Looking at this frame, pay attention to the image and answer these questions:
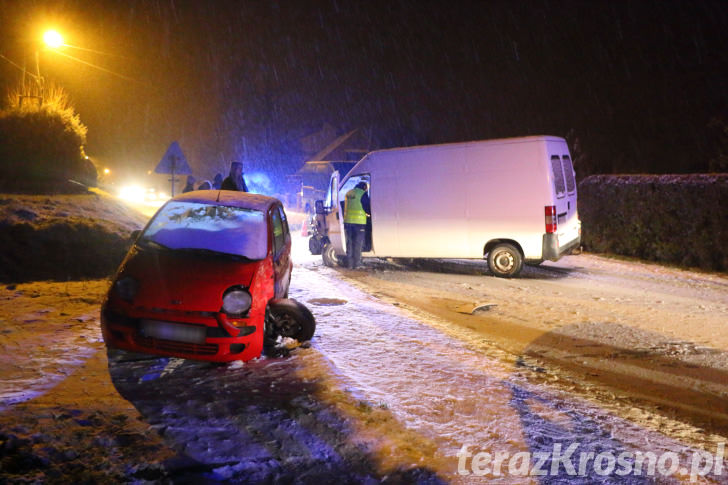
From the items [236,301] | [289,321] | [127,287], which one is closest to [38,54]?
[127,287]

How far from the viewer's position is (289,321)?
6.23 metres

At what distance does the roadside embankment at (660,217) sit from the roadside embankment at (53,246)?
1207 cm

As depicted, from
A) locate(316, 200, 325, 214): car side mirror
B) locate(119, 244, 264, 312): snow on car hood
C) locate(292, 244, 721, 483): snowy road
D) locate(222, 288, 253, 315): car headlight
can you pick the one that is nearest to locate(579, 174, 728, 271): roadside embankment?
locate(316, 200, 325, 214): car side mirror

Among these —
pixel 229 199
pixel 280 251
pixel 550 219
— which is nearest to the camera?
pixel 280 251

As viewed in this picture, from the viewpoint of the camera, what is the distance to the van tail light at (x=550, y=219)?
10.9m

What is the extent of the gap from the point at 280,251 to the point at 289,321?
111 cm

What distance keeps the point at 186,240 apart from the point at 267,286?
1.08m

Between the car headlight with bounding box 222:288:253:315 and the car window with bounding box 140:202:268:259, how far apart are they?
0.69 m

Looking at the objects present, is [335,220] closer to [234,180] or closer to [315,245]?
[315,245]

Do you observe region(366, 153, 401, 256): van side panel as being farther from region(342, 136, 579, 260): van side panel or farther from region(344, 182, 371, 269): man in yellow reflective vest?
region(344, 182, 371, 269): man in yellow reflective vest

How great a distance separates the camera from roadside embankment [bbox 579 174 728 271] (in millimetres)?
12719

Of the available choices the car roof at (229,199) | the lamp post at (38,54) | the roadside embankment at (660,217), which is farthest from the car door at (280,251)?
the lamp post at (38,54)

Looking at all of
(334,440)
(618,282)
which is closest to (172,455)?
(334,440)

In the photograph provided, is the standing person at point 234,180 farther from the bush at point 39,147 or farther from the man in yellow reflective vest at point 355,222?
the bush at point 39,147
